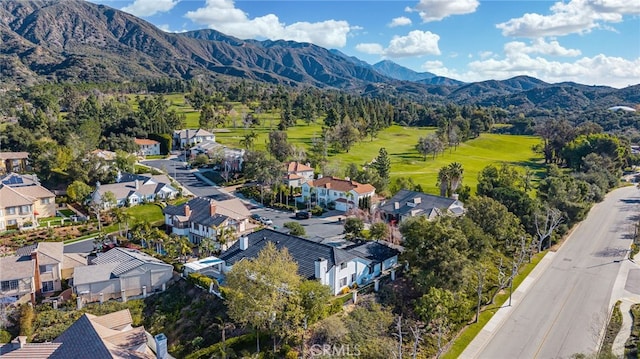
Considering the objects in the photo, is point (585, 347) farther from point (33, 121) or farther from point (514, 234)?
point (33, 121)

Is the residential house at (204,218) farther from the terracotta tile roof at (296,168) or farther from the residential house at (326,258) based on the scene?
the terracotta tile roof at (296,168)

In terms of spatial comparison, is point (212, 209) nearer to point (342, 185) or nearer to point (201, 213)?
point (201, 213)

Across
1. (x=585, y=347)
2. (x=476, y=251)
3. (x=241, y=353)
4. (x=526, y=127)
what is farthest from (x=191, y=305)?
(x=526, y=127)

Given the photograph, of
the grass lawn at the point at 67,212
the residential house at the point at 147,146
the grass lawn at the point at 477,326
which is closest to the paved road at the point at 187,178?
the residential house at the point at 147,146

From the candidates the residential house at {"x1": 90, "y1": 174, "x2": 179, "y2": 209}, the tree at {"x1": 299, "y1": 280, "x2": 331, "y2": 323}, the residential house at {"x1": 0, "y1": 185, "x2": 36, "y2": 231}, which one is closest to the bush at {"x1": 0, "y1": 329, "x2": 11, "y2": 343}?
the tree at {"x1": 299, "y1": 280, "x2": 331, "y2": 323}

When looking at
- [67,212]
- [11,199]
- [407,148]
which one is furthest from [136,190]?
[407,148]

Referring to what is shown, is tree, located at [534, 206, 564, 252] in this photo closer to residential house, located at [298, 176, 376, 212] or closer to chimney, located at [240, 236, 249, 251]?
residential house, located at [298, 176, 376, 212]
